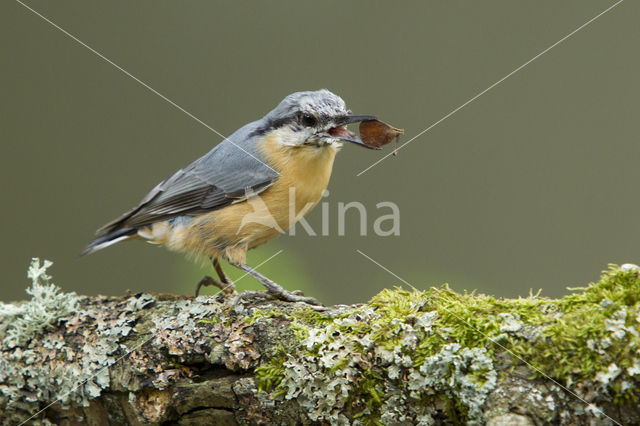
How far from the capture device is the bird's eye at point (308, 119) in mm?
2680

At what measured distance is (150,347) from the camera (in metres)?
1.94

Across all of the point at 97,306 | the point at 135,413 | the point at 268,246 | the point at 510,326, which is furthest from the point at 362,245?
the point at 510,326

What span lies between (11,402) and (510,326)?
1.67 m

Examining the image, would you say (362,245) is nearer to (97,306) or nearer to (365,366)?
(97,306)

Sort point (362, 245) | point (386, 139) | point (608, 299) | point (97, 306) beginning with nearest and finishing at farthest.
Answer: point (608, 299) < point (97, 306) < point (386, 139) < point (362, 245)

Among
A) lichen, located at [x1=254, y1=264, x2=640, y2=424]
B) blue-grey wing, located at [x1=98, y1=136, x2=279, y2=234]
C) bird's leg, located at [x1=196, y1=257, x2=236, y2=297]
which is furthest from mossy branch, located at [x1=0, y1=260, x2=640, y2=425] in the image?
blue-grey wing, located at [x1=98, y1=136, x2=279, y2=234]

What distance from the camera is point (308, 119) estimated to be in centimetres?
270

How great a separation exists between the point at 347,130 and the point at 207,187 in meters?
0.72

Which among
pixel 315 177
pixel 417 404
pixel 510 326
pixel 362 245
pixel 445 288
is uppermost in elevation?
pixel 362 245

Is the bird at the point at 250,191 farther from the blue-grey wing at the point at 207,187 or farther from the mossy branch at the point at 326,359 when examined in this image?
the mossy branch at the point at 326,359

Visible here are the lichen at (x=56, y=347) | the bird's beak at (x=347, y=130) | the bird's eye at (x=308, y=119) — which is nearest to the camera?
the lichen at (x=56, y=347)

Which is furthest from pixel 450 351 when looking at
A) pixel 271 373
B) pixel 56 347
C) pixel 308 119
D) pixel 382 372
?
pixel 308 119

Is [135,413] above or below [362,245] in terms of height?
below

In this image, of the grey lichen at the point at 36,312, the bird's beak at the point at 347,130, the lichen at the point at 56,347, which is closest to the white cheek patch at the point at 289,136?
the bird's beak at the point at 347,130
